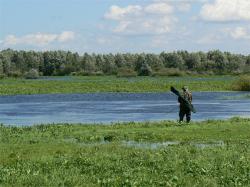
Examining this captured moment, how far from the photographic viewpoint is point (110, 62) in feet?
585

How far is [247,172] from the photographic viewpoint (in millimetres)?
18219

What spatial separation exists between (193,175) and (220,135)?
11.0m

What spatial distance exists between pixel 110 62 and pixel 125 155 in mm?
156738

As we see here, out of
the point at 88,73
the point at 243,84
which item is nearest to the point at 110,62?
the point at 88,73

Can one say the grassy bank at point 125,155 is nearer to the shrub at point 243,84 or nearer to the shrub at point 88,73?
the shrub at point 243,84

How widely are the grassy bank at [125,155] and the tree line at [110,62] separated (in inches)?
5287

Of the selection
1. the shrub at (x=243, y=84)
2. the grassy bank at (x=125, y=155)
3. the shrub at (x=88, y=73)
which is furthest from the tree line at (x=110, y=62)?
the grassy bank at (x=125, y=155)

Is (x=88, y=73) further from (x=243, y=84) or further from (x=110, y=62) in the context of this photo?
(x=243, y=84)

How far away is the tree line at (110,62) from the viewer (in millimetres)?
170750

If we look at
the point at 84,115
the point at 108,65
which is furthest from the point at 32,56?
the point at 84,115

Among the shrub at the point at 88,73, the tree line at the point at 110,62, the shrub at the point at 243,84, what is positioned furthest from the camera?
the tree line at the point at 110,62

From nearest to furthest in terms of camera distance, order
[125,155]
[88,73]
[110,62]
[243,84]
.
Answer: [125,155], [243,84], [88,73], [110,62]

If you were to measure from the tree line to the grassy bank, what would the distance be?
441 feet

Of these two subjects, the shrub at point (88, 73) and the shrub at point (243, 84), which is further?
the shrub at point (88, 73)
